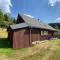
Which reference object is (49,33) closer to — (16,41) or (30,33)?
(30,33)

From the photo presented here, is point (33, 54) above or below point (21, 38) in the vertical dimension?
below

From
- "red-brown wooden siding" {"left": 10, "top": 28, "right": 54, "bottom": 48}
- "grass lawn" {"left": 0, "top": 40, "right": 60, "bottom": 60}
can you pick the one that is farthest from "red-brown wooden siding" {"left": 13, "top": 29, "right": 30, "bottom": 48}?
"grass lawn" {"left": 0, "top": 40, "right": 60, "bottom": 60}

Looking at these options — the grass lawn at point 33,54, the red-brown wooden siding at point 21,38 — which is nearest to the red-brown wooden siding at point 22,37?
the red-brown wooden siding at point 21,38

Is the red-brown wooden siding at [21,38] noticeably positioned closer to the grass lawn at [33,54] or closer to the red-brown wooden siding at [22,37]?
the red-brown wooden siding at [22,37]

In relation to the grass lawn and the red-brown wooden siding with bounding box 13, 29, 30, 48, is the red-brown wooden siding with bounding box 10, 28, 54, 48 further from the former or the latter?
the grass lawn

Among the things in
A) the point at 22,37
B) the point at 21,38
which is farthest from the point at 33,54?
the point at 22,37

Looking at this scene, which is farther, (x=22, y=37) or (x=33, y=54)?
(x=22, y=37)

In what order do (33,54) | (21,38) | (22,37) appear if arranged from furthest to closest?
1. (22,37)
2. (21,38)
3. (33,54)

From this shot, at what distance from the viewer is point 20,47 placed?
1906 cm

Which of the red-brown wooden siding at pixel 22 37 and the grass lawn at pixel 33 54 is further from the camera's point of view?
the red-brown wooden siding at pixel 22 37

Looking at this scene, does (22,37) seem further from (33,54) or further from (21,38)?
(33,54)

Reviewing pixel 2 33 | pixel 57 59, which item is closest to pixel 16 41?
pixel 57 59

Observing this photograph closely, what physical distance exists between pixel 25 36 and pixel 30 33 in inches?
44.7

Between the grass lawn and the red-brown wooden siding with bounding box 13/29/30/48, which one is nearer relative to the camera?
the grass lawn
